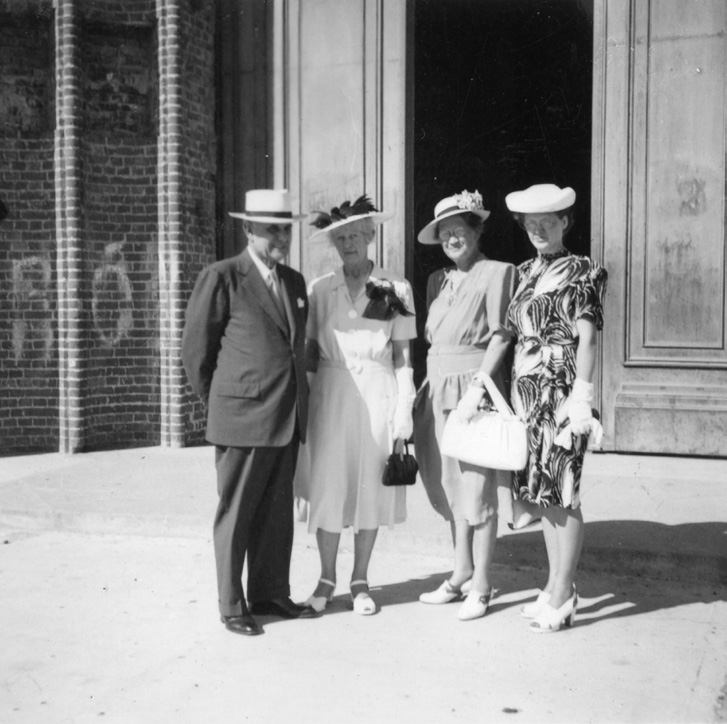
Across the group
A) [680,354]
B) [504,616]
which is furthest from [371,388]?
[680,354]

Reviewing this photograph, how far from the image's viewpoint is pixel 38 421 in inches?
370

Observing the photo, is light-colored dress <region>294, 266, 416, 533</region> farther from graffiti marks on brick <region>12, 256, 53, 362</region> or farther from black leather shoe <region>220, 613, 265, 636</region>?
graffiti marks on brick <region>12, 256, 53, 362</region>

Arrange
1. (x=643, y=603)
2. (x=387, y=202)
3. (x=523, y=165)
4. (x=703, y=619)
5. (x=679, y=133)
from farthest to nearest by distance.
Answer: (x=523, y=165) → (x=387, y=202) → (x=679, y=133) → (x=643, y=603) → (x=703, y=619)

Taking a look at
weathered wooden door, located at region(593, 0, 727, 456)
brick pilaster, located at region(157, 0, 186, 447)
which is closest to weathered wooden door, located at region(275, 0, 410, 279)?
brick pilaster, located at region(157, 0, 186, 447)

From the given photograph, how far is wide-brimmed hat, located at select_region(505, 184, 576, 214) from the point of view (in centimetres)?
454

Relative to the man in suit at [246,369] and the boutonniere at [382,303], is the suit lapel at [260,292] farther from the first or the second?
the boutonniere at [382,303]

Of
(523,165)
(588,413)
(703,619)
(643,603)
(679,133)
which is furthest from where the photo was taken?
(523,165)

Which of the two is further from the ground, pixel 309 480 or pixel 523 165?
pixel 523 165

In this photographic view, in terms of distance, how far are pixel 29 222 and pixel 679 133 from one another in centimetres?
569

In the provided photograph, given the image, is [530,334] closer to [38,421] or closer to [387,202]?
[387,202]

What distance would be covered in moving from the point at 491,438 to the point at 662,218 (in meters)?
4.47

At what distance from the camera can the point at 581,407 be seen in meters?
4.39

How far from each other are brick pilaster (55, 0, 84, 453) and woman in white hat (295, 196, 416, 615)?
464cm

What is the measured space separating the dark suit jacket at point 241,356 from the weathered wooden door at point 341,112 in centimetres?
440
